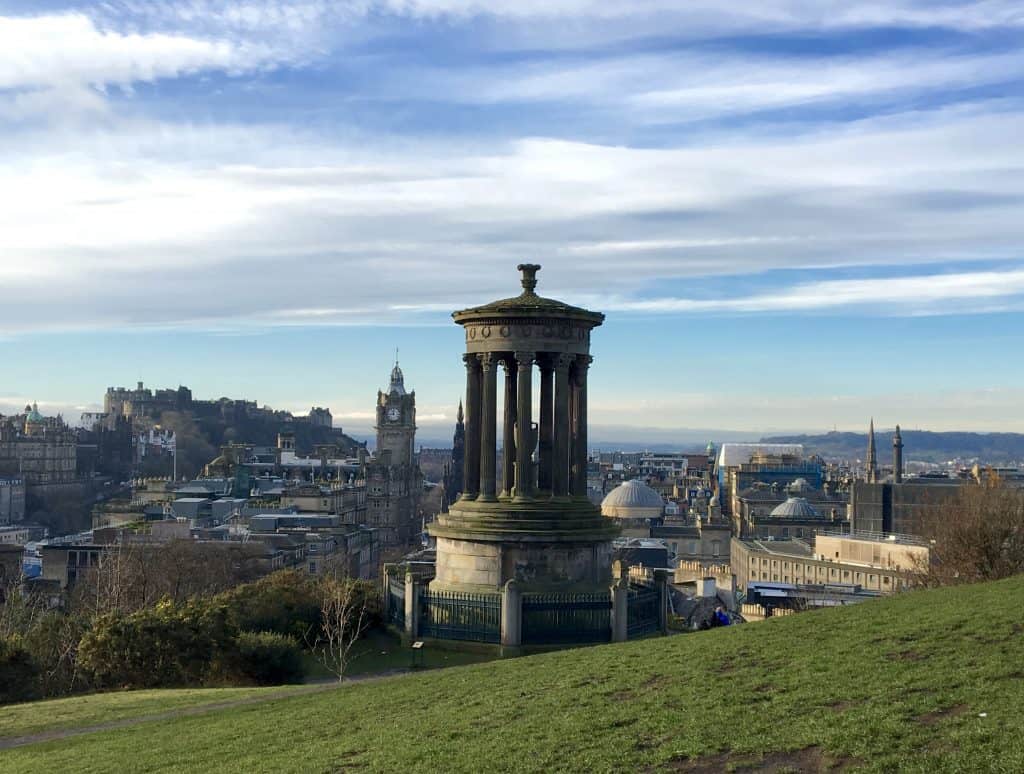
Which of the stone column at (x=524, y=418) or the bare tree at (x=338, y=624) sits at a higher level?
the stone column at (x=524, y=418)

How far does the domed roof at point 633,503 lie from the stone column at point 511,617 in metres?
109

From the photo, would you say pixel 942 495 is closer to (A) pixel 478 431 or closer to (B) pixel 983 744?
(A) pixel 478 431

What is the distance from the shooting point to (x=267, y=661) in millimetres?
27203

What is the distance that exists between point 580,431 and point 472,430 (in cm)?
281

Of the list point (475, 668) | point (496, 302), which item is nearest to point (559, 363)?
point (496, 302)

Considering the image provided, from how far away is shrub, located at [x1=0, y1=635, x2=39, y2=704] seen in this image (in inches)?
1092

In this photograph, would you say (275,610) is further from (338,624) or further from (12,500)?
(12,500)

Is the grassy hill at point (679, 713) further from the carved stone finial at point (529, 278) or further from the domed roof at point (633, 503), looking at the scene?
the domed roof at point (633, 503)

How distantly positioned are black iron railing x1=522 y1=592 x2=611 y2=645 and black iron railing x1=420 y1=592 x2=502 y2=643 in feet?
2.31

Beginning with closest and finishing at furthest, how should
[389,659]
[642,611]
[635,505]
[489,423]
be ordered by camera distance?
[389,659] → [642,611] → [489,423] → [635,505]

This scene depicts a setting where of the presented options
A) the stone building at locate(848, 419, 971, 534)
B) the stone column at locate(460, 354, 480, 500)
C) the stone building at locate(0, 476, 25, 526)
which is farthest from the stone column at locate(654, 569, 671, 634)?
the stone building at locate(0, 476, 25, 526)

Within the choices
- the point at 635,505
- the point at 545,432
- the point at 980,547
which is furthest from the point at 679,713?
the point at 635,505

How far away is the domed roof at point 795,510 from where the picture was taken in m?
129

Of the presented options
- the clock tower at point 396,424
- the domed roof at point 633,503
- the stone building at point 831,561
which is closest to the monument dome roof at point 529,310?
the stone building at point 831,561
